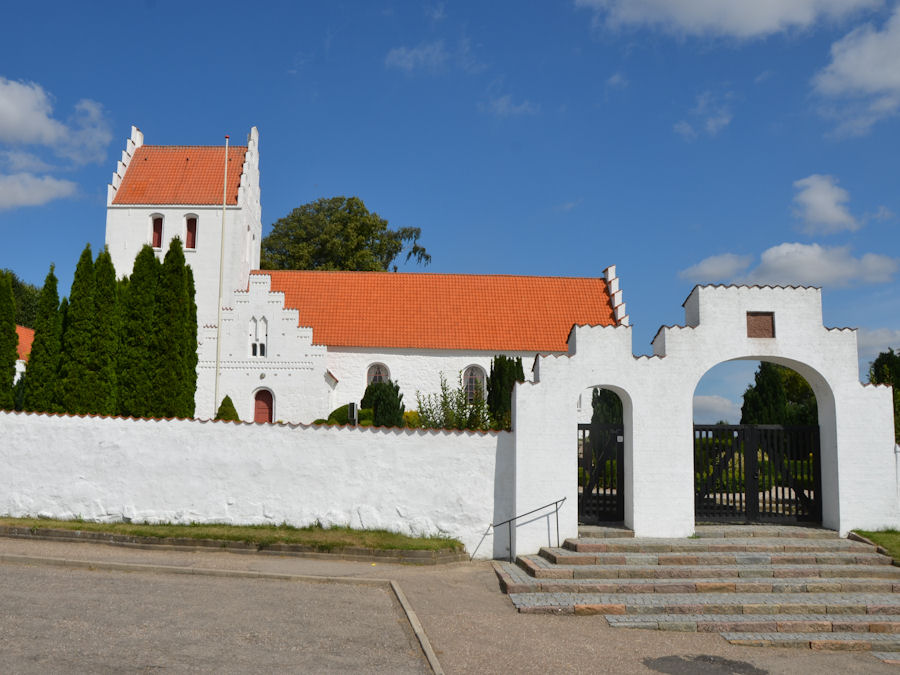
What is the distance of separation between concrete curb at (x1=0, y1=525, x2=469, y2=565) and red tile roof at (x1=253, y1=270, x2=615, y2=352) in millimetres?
16061

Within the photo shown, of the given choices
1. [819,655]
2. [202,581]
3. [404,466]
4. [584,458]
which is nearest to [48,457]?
[202,581]

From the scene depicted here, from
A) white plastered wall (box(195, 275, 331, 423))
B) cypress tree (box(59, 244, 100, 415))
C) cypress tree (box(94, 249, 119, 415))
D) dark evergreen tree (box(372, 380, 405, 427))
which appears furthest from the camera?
white plastered wall (box(195, 275, 331, 423))

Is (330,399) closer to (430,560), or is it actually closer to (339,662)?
(430,560)

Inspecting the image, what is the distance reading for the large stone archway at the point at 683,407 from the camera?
479 inches

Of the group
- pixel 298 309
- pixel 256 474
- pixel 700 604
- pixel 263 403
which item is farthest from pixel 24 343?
pixel 700 604

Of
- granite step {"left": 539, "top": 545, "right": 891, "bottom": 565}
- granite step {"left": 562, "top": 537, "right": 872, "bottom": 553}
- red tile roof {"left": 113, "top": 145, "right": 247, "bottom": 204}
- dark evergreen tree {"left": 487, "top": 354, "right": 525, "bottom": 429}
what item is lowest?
granite step {"left": 539, "top": 545, "right": 891, "bottom": 565}

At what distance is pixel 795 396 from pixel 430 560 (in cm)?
4095

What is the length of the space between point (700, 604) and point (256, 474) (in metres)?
7.97

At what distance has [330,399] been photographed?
2697 centimetres

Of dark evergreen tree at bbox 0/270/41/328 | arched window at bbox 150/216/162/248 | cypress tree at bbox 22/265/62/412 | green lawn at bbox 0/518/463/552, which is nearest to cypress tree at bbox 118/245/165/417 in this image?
cypress tree at bbox 22/265/62/412

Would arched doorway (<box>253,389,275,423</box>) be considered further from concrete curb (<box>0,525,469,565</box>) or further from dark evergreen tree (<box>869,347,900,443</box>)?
dark evergreen tree (<box>869,347,900,443</box>)

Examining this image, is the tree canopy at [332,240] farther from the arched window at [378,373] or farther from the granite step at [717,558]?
the granite step at [717,558]

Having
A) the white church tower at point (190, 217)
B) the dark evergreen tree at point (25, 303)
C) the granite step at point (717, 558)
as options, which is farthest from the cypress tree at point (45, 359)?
the dark evergreen tree at point (25, 303)

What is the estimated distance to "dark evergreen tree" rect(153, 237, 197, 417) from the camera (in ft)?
57.7
